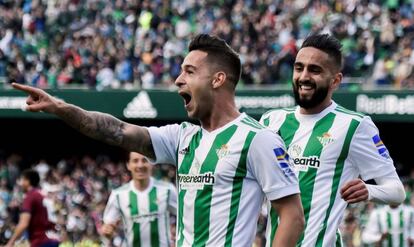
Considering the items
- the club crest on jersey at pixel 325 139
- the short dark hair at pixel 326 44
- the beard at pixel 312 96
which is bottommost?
the club crest on jersey at pixel 325 139

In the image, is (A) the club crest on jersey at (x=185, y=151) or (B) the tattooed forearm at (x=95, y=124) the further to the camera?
(A) the club crest on jersey at (x=185, y=151)

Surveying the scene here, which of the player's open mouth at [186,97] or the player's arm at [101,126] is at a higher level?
the player's open mouth at [186,97]

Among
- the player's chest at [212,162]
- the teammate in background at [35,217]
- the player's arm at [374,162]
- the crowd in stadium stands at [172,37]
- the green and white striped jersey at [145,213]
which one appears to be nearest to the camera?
the player's chest at [212,162]

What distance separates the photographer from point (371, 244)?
1586cm

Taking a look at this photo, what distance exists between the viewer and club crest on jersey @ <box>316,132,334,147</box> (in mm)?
6551

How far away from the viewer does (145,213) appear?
1079 centimetres

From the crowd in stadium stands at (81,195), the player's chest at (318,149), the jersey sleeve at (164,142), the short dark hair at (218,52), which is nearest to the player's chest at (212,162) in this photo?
the jersey sleeve at (164,142)

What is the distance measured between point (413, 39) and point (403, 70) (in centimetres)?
98

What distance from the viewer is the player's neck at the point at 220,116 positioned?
5.51m

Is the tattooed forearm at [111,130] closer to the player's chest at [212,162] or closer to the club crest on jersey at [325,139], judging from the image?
the player's chest at [212,162]

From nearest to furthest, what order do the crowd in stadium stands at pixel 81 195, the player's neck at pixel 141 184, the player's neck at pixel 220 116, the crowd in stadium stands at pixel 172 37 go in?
the player's neck at pixel 220 116 < the player's neck at pixel 141 184 < the crowd in stadium stands at pixel 81 195 < the crowd in stadium stands at pixel 172 37

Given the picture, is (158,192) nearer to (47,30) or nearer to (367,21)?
(367,21)

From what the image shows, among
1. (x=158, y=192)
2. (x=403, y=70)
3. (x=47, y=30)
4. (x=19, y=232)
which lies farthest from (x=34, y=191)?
(x=47, y=30)

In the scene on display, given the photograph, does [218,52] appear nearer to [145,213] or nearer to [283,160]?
[283,160]
